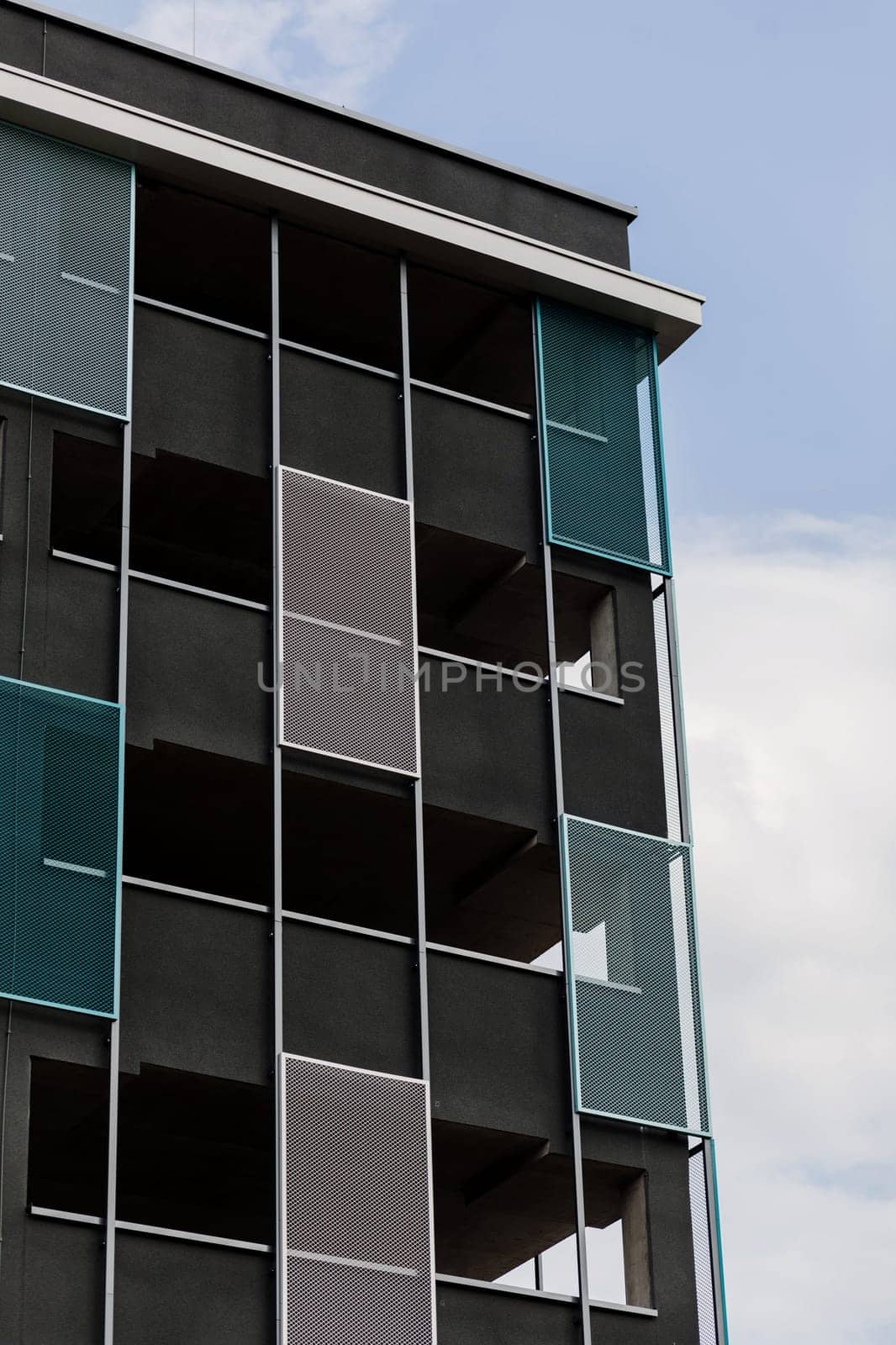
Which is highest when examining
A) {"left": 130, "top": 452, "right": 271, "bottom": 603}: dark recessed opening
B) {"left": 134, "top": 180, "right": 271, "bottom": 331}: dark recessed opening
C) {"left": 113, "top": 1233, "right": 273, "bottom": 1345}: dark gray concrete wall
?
{"left": 134, "top": 180, "right": 271, "bottom": 331}: dark recessed opening

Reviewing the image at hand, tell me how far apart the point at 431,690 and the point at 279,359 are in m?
4.47

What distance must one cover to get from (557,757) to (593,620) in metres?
2.82

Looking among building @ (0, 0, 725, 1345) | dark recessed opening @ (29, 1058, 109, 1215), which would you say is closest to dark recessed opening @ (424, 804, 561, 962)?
building @ (0, 0, 725, 1345)

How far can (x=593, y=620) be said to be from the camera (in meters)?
32.7

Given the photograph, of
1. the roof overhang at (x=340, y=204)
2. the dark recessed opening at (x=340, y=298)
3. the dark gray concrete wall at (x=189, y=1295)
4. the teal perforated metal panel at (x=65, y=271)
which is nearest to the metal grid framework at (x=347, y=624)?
the teal perforated metal panel at (x=65, y=271)

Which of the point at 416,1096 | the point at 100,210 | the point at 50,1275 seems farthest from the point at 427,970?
the point at 100,210

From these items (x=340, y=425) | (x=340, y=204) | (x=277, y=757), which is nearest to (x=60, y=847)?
(x=277, y=757)

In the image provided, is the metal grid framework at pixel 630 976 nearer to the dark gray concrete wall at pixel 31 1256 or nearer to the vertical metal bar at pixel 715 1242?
the vertical metal bar at pixel 715 1242

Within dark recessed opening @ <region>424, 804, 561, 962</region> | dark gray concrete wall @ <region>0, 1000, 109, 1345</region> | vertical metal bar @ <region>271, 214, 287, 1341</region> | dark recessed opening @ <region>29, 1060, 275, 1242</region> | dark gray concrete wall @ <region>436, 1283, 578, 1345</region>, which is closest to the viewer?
dark gray concrete wall @ <region>0, 1000, 109, 1345</region>

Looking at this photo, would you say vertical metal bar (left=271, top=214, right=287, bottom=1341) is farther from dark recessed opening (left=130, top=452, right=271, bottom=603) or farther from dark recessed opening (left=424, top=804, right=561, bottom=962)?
dark recessed opening (left=424, top=804, right=561, bottom=962)

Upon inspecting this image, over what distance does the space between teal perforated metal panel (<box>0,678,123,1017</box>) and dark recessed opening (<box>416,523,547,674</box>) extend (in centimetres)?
596

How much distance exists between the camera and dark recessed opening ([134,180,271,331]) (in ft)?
105

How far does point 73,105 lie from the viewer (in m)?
30.8

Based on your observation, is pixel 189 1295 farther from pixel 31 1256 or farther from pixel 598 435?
pixel 598 435
